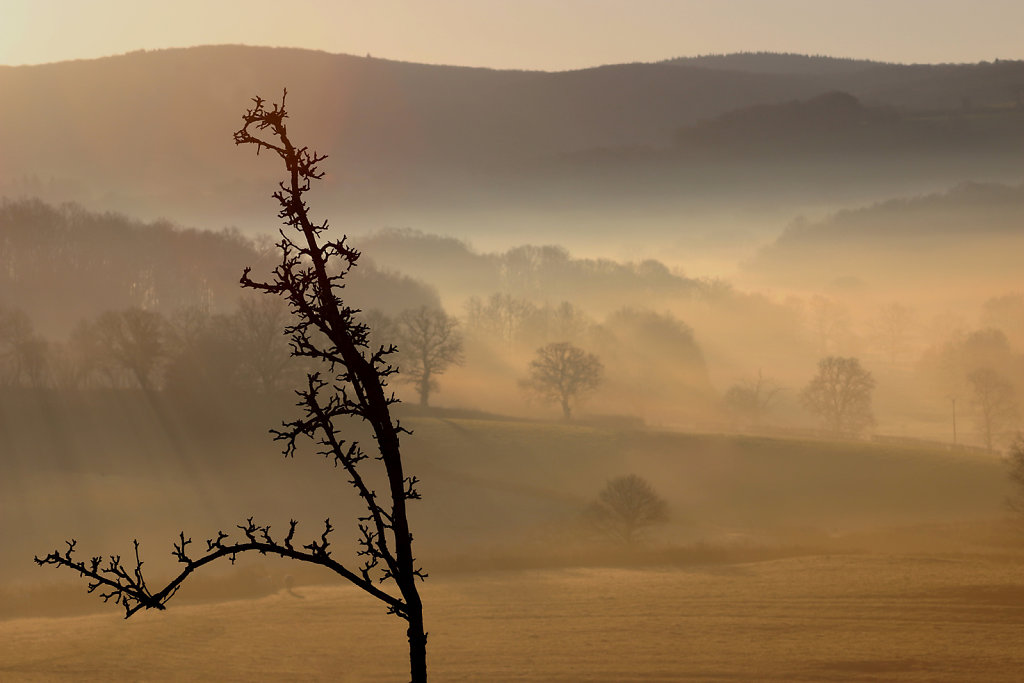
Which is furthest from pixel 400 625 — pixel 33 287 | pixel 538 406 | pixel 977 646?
pixel 33 287

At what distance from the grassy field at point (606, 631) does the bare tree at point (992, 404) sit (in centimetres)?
7240

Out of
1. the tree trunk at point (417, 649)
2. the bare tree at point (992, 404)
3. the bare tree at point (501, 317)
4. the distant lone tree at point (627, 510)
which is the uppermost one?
the bare tree at point (501, 317)

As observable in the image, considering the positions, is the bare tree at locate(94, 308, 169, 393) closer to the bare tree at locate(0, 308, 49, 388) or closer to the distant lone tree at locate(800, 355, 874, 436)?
the bare tree at locate(0, 308, 49, 388)

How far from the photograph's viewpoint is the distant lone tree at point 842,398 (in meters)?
122

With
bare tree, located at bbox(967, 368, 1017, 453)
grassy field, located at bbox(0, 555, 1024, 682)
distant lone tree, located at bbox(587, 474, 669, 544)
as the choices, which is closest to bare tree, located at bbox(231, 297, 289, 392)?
distant lone tree, located at bbox(587, 474, 669, 544)

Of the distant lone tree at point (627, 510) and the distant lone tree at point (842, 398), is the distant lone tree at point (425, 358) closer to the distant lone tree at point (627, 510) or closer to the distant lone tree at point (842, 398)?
the distant lone tree at point (627, 510)

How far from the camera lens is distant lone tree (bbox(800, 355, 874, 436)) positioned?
12162 cm

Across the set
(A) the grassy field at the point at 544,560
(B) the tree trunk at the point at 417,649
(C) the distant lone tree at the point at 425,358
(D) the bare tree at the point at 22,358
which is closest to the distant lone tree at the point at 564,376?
(A) the grassy field at the point at 544,560

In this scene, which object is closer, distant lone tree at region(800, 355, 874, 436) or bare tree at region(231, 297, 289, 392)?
bare tree at region(231, 297, 289, 392)

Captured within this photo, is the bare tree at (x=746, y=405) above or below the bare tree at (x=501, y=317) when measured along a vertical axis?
below

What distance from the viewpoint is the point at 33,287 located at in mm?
144500

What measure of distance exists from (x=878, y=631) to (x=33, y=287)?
133 meters

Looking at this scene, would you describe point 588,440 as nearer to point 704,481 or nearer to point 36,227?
point 704,481

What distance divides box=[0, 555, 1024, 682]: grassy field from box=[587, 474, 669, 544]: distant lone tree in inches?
308
